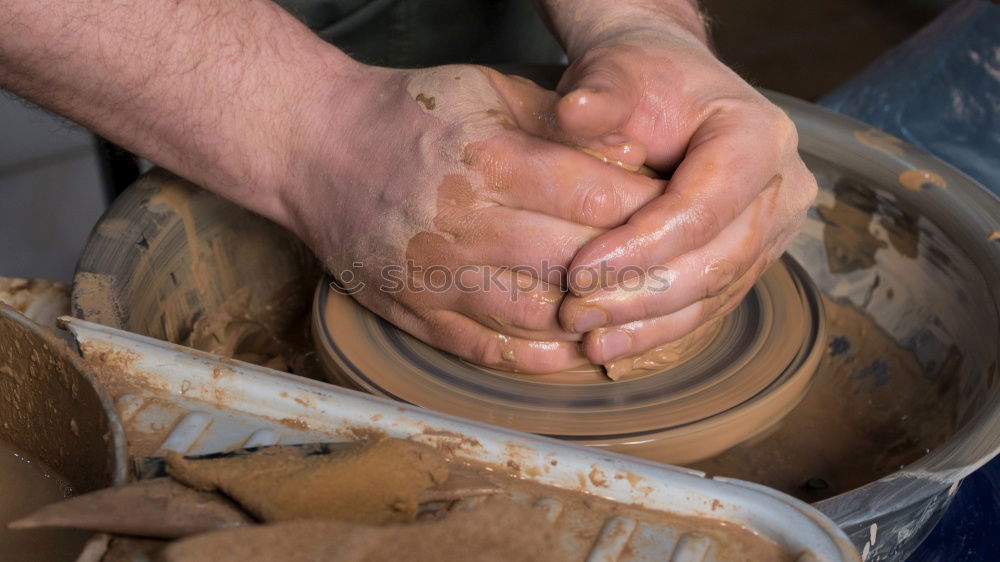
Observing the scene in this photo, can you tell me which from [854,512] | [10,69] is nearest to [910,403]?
[854,512]

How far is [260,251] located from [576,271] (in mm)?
703

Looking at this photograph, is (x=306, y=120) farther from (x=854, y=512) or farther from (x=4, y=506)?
(x=854, y=512)

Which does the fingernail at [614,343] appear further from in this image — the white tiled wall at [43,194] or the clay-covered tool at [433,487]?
the white tiled wall at [43,194]

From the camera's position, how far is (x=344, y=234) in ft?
3.75

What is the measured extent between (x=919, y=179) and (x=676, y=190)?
0.61m

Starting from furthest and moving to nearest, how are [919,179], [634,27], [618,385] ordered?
1. [919,179]
2. [634,27]
3. [618,385]

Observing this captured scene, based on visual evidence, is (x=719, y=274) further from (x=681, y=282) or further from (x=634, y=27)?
(x=634, y=27)

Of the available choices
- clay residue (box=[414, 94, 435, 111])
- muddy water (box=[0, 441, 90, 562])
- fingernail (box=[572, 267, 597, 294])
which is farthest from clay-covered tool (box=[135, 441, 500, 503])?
clay residue (box=[414, 94, 435, 111])

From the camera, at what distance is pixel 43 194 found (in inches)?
Result: 98.4

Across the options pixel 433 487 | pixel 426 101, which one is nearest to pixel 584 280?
pixel 426 101

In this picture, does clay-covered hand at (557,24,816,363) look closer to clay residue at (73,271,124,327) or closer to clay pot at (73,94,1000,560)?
clay pot at (73,94,1000,560)

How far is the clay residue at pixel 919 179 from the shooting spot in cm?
142

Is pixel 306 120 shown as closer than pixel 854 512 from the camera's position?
No

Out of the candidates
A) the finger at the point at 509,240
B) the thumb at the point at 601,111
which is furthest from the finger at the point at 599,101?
the finger at the point at 509,240
